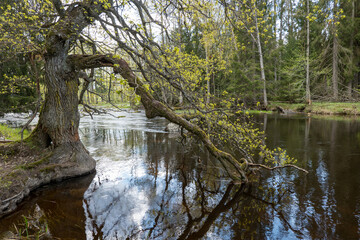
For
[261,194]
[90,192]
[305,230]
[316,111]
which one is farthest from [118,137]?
[316,111]

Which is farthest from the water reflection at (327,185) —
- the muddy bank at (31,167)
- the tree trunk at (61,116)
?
the tree trunk at (61,116)

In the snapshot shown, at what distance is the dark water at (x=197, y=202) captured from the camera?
4043 millimetres

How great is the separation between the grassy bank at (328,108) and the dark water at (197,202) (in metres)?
15.4

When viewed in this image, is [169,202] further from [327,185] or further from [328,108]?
[328,108]

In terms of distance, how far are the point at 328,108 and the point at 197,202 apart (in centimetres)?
2321

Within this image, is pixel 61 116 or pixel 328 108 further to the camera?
pixel 328 108

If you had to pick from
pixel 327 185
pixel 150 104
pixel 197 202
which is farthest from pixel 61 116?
pixel 327 185

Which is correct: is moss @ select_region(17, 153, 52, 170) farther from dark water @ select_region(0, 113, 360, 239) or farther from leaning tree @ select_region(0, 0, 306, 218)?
dark water @ select_region(0, 113, 360, 239)

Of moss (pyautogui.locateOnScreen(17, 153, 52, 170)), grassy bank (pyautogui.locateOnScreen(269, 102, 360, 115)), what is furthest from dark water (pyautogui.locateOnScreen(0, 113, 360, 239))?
grassy bank (pyautogui.locateOnScreen(269, 102, 360, 115))

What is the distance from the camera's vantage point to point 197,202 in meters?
5.18

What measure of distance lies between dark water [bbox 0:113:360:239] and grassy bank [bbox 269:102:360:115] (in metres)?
15.4

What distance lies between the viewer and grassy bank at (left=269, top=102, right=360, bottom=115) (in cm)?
2067

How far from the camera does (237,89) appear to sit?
27812 millimetres

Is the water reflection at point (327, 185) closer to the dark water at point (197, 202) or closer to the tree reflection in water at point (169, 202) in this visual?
the dark water at point (197, 202)
